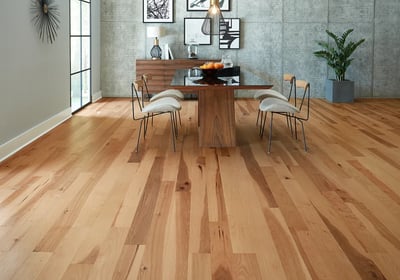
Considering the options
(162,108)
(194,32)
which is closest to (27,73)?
(162,108)

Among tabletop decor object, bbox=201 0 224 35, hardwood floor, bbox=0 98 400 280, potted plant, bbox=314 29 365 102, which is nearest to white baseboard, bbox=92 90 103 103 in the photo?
tabletop decor object, bbox=201 0 224 35

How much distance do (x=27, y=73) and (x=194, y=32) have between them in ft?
15.9

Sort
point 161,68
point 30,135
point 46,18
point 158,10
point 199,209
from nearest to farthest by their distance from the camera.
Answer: point 199,209, point 30,135, point 46,18, point 161,68, point 158,10

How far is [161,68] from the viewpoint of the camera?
33.8 ft

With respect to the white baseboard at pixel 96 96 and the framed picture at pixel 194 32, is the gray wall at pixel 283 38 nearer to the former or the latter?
the framed picture at pixel 194 32

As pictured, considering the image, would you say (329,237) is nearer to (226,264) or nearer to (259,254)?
(259,254)

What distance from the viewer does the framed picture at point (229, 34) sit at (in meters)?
10.6

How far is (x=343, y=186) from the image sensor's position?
465 centimetres

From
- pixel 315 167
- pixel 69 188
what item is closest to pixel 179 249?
pixel 69 188

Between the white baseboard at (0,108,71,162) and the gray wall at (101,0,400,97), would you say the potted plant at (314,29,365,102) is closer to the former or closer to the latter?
the gray wall at (101,0,400,97)

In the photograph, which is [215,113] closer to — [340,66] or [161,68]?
[161,68]

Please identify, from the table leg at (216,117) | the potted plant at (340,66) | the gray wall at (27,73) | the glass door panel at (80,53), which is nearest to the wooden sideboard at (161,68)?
the glass door panel at (80,53)

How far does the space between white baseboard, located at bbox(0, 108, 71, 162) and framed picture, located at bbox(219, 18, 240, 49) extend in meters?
3.64

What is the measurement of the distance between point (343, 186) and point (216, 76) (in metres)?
2.17
